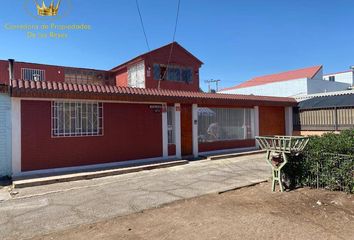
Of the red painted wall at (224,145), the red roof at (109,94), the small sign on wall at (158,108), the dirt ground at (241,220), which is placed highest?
the red roof at (109,94)

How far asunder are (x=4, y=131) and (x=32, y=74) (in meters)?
14.3

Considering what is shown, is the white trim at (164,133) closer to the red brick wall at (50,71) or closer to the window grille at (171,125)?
the window grille at (171,125)

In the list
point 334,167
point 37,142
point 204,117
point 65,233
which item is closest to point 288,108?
point 204,117

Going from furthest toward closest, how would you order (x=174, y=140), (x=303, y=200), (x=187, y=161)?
(x=174, y=140)
(x=187, y=161)
(x=303, y=200)

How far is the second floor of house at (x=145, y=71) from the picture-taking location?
21.6m

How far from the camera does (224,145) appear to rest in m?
14.6

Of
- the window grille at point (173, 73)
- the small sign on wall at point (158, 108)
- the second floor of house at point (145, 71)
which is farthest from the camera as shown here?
the window grille at point (173, 73)

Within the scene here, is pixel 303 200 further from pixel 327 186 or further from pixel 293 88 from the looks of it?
pixel 293 88

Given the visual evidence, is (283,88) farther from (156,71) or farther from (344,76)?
(156,71)

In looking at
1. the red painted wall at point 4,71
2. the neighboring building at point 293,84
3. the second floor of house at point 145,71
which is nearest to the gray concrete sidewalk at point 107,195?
the second floor of house at point 145,71

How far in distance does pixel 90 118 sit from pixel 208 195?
5660mm

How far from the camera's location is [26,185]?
8.36 m

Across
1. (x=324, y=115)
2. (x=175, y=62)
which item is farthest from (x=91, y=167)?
(x=175, y=62)

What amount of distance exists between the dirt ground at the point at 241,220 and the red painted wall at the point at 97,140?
5.30 m
